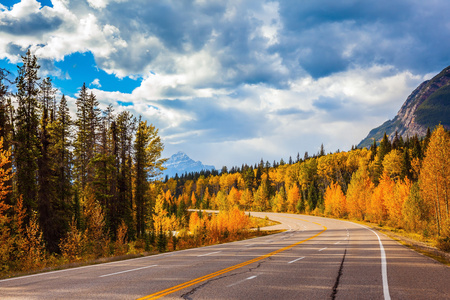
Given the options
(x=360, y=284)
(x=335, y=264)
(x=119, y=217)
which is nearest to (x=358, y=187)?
(x=119, y=217)

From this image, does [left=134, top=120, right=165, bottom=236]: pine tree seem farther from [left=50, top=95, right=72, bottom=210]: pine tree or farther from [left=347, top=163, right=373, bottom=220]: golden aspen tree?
[left=347, top=163, right=373, bottom=220]: golden aspen tree

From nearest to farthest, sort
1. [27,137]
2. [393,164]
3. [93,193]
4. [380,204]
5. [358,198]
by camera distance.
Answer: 1. [27,137]
2. [93,193]
3. [380,204]
4. [358,198]
5. [393,164]

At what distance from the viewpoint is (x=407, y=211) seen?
121 feet

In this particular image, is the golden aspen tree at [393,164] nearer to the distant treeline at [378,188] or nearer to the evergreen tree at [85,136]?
the distant treeline at [378,188]

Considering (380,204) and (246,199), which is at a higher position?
(380,204)

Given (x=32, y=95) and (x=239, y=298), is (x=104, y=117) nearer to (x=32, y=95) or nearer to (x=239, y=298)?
(x=32, y=95)

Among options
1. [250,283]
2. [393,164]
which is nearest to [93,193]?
[250,283]

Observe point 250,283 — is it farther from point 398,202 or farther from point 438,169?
point 398,202

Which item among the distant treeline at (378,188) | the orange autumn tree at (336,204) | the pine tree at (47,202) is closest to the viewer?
the pine tree at (47,202)

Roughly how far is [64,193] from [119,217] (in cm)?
843

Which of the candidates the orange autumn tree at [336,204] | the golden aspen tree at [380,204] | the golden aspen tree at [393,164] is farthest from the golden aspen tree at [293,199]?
the golden aspen tree at [380,204]

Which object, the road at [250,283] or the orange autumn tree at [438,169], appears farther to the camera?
the orange autumn tree at [438,169]

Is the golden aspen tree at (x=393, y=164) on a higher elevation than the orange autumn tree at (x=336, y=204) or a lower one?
higher

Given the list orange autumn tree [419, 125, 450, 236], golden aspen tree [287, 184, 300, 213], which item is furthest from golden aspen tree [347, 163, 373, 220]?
golden aspen tree [287, 184, 300, 213]
